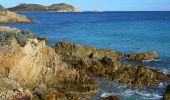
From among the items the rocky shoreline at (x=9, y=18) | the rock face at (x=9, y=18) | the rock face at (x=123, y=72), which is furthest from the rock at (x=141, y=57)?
the rock face at (x=9, y=18)

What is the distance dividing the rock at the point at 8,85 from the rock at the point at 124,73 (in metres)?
12.6

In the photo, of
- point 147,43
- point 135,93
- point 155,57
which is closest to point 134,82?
point 135,93

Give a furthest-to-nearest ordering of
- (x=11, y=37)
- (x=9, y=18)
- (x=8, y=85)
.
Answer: (x=9, y=18) < (x=11, y=37) < (x=8, y=85)

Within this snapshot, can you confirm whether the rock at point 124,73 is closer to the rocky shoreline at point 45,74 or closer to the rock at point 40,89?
the rocky shoreline at point 45,74

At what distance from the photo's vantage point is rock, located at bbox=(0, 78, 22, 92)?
32.8 m

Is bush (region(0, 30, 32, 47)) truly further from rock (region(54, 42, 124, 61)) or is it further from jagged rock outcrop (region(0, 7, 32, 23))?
jagged rock outcrop (region(0, 7, 32, 23))

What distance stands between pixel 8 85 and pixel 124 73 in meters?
15.4

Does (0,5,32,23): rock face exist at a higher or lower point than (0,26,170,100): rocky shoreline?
lower

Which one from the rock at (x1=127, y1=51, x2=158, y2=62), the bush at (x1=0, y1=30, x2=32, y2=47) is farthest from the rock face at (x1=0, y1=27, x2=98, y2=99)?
the rock at (x1=127, y1=51, x2=158, y2=62)

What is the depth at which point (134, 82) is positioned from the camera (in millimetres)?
41188

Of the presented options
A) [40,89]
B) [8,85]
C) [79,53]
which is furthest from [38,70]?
[79,53]

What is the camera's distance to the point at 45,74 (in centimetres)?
3812

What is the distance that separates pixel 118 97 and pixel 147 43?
139 ft

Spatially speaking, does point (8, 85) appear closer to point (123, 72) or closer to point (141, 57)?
point (123, 72)
